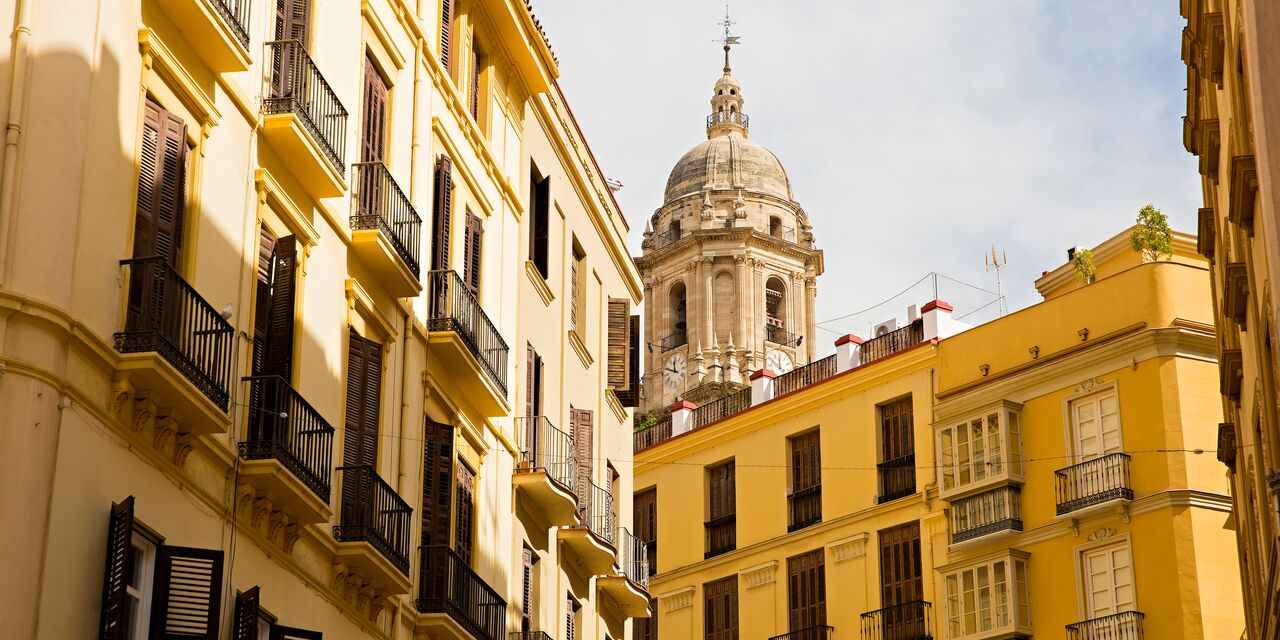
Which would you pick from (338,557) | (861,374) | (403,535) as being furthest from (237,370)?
(861,374)

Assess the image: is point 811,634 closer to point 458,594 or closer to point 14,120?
point 458,594

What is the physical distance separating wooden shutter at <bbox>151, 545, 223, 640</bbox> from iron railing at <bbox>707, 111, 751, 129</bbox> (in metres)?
91.1

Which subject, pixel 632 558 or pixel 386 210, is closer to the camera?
pixel 386 210

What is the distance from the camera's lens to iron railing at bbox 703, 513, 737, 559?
42.7 m

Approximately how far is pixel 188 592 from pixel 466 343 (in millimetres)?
8896

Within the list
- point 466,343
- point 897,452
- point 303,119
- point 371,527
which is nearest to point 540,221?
point 466,343

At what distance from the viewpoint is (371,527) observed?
761 inches

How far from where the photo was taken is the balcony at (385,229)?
20.2m

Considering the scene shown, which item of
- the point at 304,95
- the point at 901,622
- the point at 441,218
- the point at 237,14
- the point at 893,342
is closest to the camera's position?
the point at 237,14

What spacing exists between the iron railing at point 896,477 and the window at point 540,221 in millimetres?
13022

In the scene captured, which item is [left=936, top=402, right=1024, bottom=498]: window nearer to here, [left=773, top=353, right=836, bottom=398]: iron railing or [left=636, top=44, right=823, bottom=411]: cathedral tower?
[left=773, top=353, right=836, bottom=398]: iron railing

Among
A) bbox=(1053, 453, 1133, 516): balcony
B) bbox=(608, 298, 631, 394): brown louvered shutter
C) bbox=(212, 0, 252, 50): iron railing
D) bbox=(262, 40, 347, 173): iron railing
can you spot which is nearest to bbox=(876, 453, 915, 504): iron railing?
bbox=(1053, 453, 1133, 516): balcony

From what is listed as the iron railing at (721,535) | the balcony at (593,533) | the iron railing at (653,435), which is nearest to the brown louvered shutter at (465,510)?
the balcony at (593,533)

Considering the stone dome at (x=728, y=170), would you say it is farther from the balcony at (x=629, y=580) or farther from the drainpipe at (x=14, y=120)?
the drainpipe at (x=14, y=120)
